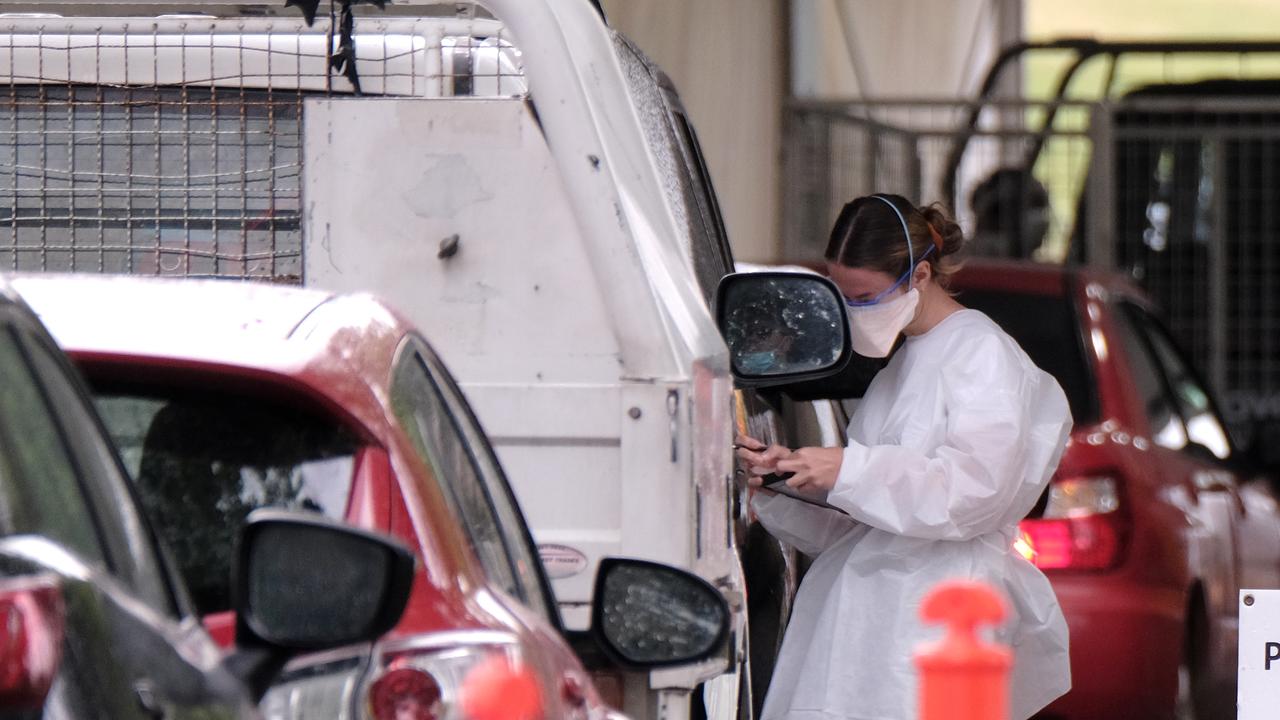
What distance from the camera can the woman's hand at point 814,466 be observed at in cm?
492

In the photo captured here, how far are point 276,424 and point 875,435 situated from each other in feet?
7.98

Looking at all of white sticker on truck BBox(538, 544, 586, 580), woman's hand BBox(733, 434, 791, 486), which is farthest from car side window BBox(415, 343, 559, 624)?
woman's hand BBox(733, 434, 791, 486)

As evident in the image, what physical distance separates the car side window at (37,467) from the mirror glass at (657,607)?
134 centimetres

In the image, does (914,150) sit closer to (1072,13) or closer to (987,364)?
(987,364)

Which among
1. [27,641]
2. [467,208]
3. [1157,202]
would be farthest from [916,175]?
[27,641]

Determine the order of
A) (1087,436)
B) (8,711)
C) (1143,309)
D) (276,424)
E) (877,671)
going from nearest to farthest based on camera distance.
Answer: (8,711)
(276,424)
(877,671)
(1087,436)
(1143,309)

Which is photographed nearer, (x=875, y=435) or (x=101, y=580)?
(x=101, y=580)

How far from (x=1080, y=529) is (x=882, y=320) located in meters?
2.36

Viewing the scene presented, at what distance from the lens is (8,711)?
1.83m

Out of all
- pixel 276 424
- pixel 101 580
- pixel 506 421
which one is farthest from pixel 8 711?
pixel 506 421

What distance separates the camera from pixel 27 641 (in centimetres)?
180

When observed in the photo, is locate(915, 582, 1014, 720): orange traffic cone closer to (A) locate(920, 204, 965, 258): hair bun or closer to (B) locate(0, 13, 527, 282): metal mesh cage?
(B) locate(0, 13, 527, 282): metal mesh cage

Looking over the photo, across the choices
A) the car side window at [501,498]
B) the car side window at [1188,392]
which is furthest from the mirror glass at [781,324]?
the car side window at [1188,392]

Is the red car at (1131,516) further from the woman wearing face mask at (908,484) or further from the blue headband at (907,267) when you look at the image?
the blue headband at (907,267)
